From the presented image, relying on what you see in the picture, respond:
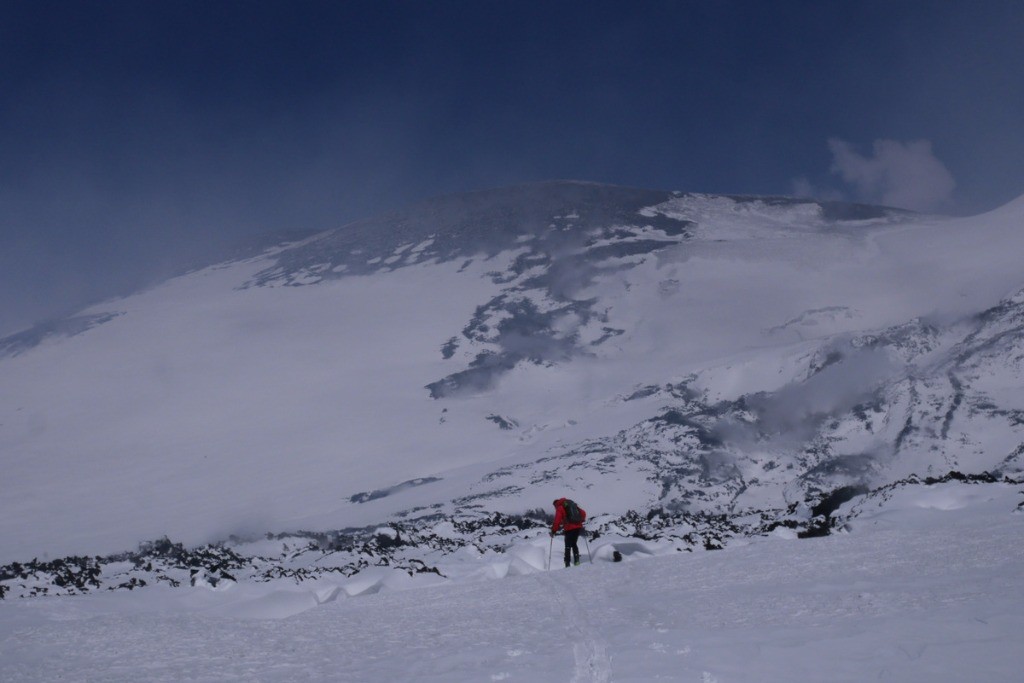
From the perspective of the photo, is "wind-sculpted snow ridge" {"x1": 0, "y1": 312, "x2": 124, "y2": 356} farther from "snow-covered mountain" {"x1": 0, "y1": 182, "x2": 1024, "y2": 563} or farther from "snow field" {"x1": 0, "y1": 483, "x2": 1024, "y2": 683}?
"snow field" {"x1": 0, "y1": 483, "x2": 1024, "y2": 683}

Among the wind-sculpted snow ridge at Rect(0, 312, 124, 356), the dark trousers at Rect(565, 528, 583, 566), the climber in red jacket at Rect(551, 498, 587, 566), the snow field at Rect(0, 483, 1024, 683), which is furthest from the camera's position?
the wind-sculpted snow ridge at Rect(0, 312, 124, 356)

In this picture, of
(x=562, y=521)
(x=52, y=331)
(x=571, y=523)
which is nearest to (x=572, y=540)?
(x=571, y=523)

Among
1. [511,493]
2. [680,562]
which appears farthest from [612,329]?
[680,562]

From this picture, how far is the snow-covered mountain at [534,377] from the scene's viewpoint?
40344 mm

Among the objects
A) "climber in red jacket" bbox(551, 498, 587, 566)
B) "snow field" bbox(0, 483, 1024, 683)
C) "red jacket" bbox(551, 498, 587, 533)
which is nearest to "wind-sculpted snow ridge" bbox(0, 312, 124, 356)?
"red jacket" bbox(551, 498, 587, 533)

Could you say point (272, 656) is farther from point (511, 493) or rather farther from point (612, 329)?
point (612, 329)

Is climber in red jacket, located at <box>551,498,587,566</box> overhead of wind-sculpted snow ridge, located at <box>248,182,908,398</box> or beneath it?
beneath

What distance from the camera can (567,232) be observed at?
106 metres

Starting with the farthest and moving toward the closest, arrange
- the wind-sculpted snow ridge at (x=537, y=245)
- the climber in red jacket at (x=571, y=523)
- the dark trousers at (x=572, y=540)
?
the wind-sculpted snow ridge at (x=537, y=245) < the climber in red jacket at (x=571, y=523) < the dark trousers at (x=572, y=540)

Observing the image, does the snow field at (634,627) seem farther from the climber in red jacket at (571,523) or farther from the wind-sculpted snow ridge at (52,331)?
the wind-sculpted snow ridge at (52,331)

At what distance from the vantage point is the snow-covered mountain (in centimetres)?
4034

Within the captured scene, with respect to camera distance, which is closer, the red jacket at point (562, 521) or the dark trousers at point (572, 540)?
the dark trousers at point (572, 540)

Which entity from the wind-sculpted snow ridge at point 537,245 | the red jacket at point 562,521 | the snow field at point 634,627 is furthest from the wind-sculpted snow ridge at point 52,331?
the snow field at point 634,627

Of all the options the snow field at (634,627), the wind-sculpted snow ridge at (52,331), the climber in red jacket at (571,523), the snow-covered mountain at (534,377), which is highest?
the wind-sculpted snow ridge at (52,331)
